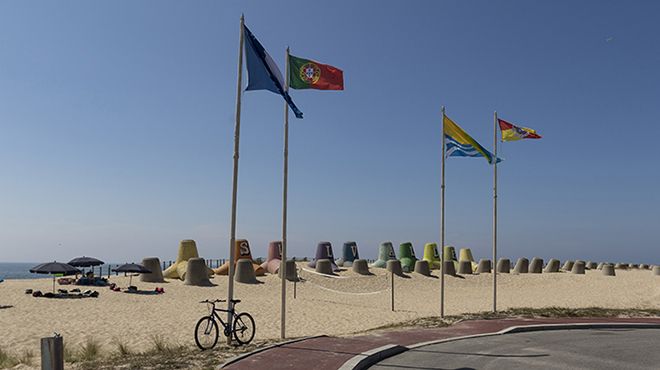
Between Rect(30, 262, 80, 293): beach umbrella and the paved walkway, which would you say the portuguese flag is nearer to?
the paved walkway

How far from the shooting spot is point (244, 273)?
111ft

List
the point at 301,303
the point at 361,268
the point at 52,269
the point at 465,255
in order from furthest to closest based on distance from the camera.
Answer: the point at 465,255 → the point at 361,268 → the point at 52,269 → the point at 301,303

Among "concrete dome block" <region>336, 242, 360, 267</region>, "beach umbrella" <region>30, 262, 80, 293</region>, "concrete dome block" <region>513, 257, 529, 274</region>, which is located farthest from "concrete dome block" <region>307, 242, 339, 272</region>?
"beach umbrella" <region>30, 262, 80, 293</region>

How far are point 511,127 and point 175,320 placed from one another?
14.7 metres

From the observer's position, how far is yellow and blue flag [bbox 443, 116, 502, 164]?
18797 millimetres

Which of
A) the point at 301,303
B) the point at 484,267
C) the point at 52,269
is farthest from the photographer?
the point at 484,267

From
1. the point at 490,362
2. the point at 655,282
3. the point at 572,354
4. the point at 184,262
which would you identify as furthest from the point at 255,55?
the point at 655,282

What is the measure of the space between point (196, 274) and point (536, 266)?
30058mm

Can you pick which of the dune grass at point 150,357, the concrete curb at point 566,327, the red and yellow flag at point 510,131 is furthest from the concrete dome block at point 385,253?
the dune grass at point 150,357

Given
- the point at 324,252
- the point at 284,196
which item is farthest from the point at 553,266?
the point at 284,196

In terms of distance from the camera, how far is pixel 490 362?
10.4 metres

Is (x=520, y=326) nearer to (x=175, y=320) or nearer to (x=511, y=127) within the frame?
(x=511, y=127)

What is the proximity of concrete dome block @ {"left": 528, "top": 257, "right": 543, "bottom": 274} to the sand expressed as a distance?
480 centimetres

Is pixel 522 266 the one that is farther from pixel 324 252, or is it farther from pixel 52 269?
pixel 52 269
